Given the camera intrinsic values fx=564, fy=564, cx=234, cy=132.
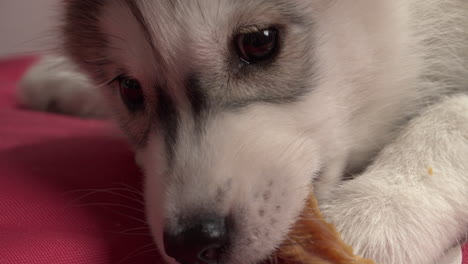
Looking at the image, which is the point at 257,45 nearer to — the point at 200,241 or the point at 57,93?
the point at 200,241

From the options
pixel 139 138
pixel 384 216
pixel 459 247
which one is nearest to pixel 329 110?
pixel 384 216

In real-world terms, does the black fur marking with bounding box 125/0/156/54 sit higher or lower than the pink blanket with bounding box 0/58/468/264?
higher

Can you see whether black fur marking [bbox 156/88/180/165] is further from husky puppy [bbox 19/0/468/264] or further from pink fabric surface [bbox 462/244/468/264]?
pink fabric surface [bbox 462/244/468/264]

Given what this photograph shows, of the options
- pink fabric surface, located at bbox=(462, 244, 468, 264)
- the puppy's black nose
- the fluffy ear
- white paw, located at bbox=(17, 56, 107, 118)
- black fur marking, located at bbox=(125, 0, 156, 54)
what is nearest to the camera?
the puppy's black nose

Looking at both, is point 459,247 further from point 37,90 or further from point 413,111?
point 37,90

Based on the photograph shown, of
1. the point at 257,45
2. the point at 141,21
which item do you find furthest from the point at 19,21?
the point at 257,45

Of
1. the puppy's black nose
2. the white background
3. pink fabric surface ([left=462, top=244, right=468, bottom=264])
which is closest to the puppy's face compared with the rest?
the puppy's black nose

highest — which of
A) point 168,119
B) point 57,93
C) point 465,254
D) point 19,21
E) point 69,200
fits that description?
point 168,119
